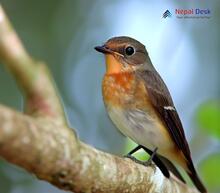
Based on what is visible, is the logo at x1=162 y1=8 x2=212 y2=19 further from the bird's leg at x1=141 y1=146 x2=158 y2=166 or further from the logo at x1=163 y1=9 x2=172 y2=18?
the bird's leg at x1=141 y1=146 x2=158 y2=166

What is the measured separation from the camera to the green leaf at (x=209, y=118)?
2592mm

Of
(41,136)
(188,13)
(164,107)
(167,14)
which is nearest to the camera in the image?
(41,136)

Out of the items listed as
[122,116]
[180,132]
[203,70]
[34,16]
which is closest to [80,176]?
[122,116]

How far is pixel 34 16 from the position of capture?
203 inches

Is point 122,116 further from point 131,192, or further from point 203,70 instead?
point 203,70

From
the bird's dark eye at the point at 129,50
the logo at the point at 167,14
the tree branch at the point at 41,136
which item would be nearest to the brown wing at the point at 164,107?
the bird's dark eye at the point at 129,50

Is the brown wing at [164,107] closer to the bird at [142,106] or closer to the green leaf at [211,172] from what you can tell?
the bird at [142,106]

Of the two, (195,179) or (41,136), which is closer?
(41,136)

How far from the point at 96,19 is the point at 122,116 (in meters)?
2.41

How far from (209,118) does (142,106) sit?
0.29 meters

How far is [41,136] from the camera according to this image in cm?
144

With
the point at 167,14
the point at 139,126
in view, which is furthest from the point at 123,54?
the point at 167,14

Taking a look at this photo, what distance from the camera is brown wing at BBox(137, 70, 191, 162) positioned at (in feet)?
8.98

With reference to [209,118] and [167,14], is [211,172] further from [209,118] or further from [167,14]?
[167,14]
